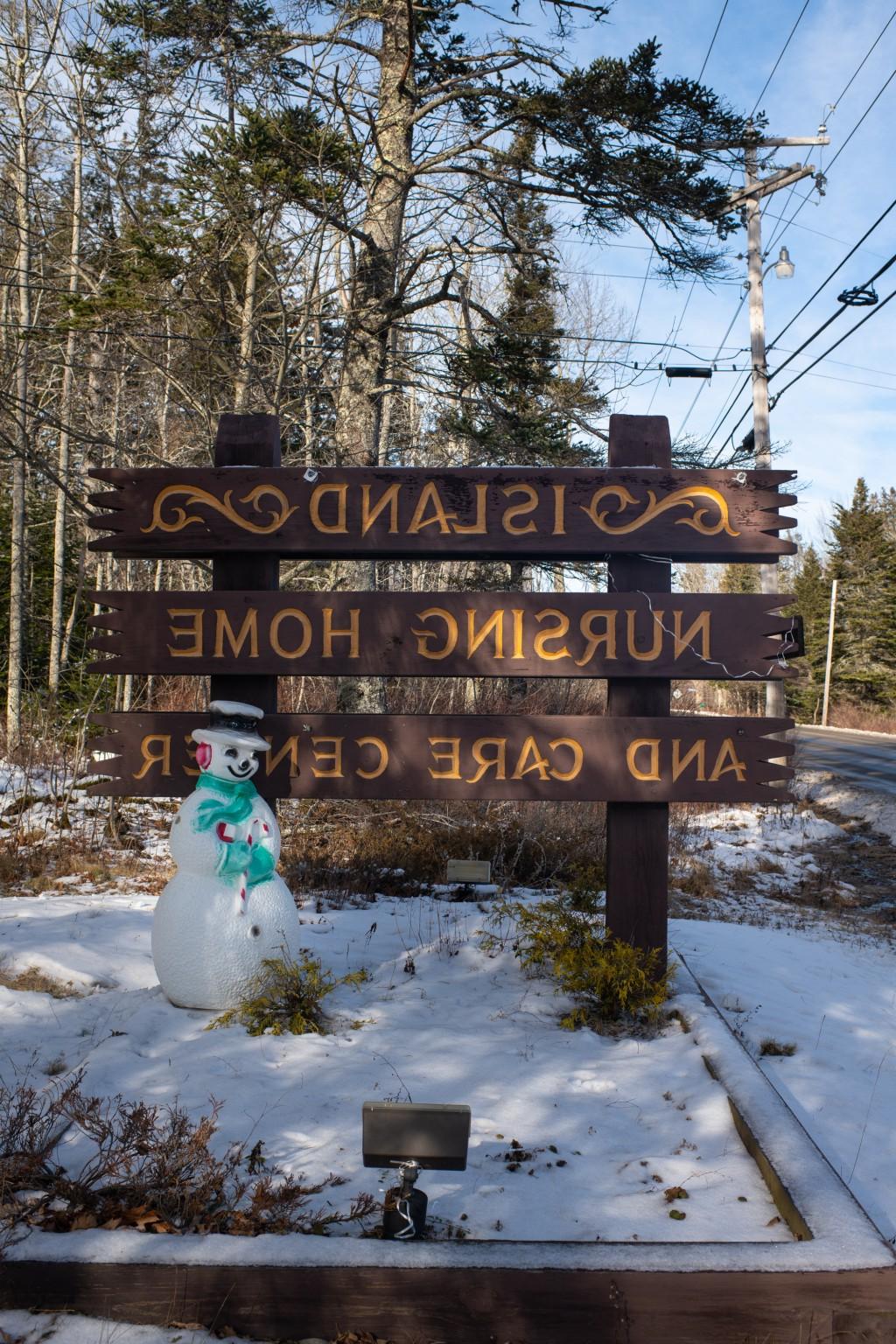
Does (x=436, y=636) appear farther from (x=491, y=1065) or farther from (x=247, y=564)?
(x=491, y=1065)

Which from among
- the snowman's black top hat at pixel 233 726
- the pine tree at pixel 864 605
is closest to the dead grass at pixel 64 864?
Result: the snowman's black top hat at pixel 233 726

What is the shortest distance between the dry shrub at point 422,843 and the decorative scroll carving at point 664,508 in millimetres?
2905

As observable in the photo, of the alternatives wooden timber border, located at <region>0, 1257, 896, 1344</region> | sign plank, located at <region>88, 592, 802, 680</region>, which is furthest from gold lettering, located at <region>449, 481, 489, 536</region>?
wooden timber border, located at <region>0, 1257, 896, 1344</region>

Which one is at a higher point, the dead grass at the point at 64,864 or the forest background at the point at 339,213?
the forest background at the point at 339,213

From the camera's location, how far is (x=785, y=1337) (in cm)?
237

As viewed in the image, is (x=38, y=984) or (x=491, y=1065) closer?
(x=491, y=1065)

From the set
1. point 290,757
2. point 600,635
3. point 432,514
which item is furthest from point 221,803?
point 600,635

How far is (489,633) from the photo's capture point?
482 centimetres

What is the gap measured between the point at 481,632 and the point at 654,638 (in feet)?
3.01

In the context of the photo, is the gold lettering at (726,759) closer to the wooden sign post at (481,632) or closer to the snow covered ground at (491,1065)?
the wooden sign post at (481,632)

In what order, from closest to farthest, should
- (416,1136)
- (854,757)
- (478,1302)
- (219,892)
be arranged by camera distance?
1. (478,1302)
2. (416,1136)
3. (219,892)
4. (854,757)

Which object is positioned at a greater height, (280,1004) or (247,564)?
(247,564)

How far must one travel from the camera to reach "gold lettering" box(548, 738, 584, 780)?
4.76 m

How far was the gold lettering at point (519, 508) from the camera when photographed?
487cm
